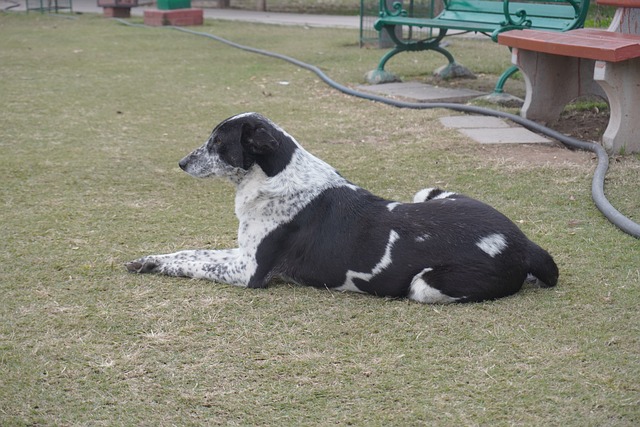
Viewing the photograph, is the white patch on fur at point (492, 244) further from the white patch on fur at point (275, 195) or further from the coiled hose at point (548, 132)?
the coiled hose at point (548, 132)

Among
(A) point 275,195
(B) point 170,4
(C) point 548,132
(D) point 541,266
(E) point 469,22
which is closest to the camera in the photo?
(D) point 541,266

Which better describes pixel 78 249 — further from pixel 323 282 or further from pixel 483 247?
pixel 483 247

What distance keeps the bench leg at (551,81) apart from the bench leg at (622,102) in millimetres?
1067

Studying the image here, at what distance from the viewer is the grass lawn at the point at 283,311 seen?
3.16 meters

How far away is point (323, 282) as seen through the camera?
13.8 ft

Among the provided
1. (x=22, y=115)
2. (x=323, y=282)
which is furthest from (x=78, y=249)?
(x=22, y=115)

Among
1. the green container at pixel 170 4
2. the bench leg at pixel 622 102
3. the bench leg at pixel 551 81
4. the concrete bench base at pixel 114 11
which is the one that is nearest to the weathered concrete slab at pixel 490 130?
the bench leg at pixel 551 81

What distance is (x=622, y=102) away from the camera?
662 centimetres

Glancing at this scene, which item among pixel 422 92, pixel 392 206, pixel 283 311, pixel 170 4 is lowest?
pixel 283 311

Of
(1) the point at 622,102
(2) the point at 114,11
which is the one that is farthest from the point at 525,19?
(2) the point at 114,11

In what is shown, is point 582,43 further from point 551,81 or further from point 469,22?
point 469,22

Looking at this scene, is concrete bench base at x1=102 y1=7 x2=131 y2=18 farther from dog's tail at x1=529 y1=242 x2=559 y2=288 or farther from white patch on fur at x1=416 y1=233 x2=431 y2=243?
dog's tail at x1=529 y1=242 x2=559 y2=288

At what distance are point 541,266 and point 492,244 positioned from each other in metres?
0.32

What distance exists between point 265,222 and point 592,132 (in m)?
4.34
